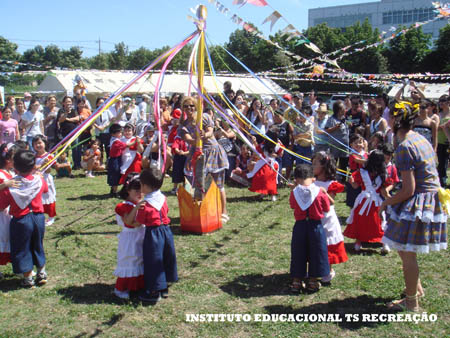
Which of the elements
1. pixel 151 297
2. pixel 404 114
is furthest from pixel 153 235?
pixel 404 114

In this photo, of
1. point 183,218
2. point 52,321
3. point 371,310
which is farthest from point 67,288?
point 371,310

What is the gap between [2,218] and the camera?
4.38 metres

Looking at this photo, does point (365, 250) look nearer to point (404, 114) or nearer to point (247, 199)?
point (404, 114)

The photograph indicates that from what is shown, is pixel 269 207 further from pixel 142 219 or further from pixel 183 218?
pixel 142 219

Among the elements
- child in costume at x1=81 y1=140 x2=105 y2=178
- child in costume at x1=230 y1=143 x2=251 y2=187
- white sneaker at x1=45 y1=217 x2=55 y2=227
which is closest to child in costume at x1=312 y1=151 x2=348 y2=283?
white sneaker at x1=45 y1=217 x2=55 y2=227

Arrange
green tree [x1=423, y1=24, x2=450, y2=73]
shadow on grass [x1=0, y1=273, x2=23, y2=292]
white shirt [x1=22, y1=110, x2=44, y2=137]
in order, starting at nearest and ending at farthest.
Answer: shadow on grass [x1=0, y1=273, x2=23, y2=292]
white shirt [x1=22, y1=110, x2=44, y2=137]
green tree [x1=423, y1=24, x2=450, y2=73]

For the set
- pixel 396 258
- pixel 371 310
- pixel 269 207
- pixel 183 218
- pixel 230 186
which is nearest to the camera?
pixel 371 310

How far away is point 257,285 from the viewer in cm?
441

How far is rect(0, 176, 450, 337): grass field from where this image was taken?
3551 mm

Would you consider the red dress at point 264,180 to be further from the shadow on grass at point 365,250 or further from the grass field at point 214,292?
the shadow on grass at point 365,250

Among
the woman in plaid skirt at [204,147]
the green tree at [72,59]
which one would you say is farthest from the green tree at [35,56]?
the woman in plaid skirt at [204,147]

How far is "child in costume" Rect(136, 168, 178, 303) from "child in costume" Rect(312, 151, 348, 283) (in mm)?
1696

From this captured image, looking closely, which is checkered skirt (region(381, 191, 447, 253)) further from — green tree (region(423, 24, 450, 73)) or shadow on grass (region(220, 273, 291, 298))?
green tree (region(423, 24, 450, 73))

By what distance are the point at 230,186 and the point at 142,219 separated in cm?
550
